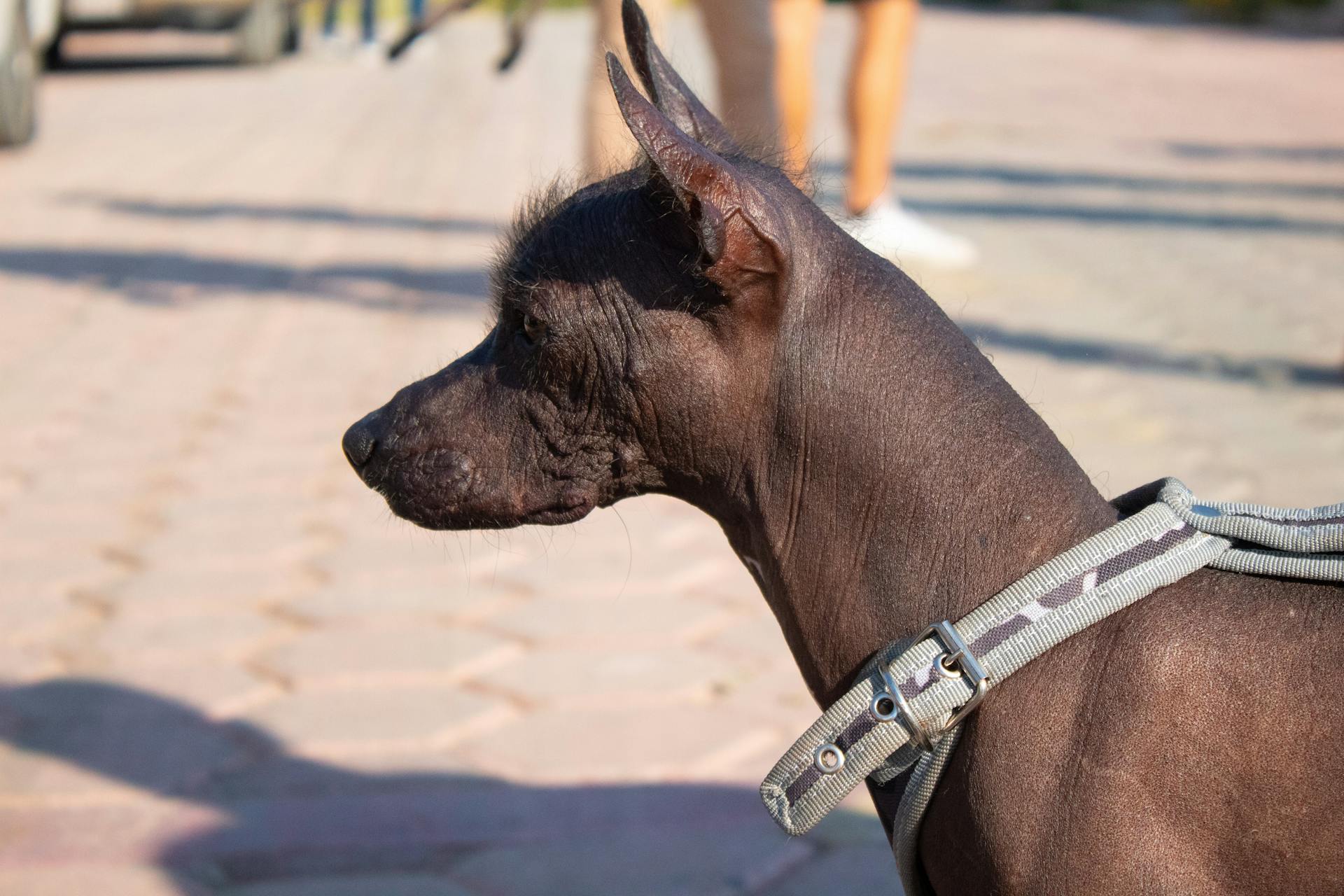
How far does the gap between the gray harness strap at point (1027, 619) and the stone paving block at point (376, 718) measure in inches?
62.3

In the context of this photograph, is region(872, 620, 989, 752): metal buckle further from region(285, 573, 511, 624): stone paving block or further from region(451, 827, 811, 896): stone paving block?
region(285, 573, 511, 624): stone paving block

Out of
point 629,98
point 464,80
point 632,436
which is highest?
point 629,98

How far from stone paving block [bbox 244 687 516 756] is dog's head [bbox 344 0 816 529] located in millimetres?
1216

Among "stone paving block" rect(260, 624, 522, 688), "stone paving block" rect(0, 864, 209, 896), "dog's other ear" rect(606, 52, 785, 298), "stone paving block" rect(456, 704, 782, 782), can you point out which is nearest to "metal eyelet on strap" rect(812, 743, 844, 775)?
"dog's other ear" rect(606, 52, 785, 298)

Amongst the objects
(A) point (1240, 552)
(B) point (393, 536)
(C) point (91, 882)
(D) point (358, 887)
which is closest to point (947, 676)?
(A) point (1240, 552)

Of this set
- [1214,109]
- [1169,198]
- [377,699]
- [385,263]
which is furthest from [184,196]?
[1214,109]

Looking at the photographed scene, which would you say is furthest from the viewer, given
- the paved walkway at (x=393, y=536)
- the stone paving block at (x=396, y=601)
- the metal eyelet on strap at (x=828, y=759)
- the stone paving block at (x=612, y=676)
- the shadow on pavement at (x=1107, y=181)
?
the shadow on pavement at (x=1107, y=181)

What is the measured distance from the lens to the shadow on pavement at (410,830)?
2752mm

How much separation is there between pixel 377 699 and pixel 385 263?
4937mm

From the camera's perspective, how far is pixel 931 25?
25.4m

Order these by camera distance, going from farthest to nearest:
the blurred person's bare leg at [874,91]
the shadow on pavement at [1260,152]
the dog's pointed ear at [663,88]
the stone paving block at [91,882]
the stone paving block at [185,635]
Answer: the shadow on pavement at [1260,152] → the blurred person's bare leg at [874,91] → the stone paving block at [185,635] → the stone paving block at [91,882] → the dog's pointed ear at [663,88]

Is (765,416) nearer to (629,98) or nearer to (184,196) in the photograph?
(629,98)

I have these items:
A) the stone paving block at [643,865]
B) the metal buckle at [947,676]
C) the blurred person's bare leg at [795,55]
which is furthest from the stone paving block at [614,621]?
the blurred person's bare leg at [795,55]

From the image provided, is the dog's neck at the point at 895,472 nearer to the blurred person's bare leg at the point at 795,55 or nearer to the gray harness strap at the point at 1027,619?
the gray harness strap at the point at 1027,619
